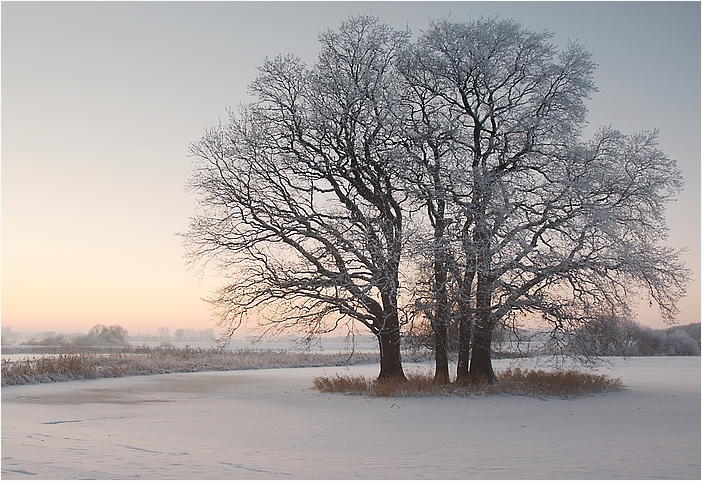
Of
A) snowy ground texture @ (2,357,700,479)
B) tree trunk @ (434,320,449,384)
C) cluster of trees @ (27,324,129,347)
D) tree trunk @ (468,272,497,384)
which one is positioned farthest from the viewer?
cluster of trees @ (27,324,129,347)

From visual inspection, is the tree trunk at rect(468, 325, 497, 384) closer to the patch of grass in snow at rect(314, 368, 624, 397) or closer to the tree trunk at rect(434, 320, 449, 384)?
A: the patch of grass in snow at rect(314, 368, 624, 397)

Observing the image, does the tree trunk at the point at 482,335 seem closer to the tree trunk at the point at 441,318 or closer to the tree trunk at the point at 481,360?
the tree trunk at the point at 481,360

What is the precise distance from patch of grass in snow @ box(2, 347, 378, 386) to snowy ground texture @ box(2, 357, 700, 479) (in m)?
4.87

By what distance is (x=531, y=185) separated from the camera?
839 inches

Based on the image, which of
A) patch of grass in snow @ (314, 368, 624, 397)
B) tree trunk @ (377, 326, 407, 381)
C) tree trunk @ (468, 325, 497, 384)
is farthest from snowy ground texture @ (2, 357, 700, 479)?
tree trunk @ (377, 326, 407, 381)

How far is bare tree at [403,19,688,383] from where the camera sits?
751 inches

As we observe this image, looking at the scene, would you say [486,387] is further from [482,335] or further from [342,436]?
[342,436]

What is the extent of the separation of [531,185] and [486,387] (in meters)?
7.15

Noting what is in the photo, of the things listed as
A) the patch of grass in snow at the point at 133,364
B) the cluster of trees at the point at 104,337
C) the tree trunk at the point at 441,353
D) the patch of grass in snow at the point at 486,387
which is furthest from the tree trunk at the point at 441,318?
the cluster of trees at the point at 104,337

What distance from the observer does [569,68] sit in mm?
21812

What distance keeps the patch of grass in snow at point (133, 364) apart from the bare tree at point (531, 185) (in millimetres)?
5758

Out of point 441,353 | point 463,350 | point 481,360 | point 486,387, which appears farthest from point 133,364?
point 486,387

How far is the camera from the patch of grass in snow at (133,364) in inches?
1000

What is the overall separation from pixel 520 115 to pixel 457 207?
14.5 ft
